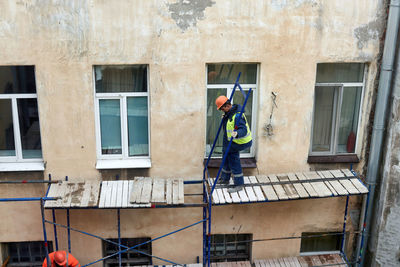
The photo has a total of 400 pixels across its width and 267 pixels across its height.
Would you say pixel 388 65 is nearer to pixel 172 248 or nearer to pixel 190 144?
pixel 190 144

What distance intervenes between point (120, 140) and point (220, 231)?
245 cm

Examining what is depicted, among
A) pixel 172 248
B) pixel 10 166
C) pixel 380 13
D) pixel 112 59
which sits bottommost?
pixel 172 248

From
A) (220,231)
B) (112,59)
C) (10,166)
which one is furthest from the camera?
(220,231)

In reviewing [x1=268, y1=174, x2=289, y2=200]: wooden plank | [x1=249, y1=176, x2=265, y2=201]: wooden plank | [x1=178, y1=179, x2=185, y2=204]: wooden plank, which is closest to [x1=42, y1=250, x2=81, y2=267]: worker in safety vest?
[x1=178, y1=179, x2=185, y2=204]: wooden plank

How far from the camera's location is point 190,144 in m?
6.18

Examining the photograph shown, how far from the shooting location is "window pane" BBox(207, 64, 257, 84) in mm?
6113

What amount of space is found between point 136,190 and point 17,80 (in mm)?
2701

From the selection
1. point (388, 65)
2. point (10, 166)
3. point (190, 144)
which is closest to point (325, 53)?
point (388, 65)

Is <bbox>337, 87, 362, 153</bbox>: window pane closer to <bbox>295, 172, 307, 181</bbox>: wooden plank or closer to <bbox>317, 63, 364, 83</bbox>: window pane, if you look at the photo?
<bbox>317, 63, 364, 83</bbox>: window pane

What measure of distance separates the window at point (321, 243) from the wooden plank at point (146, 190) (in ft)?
Answer: 10.9

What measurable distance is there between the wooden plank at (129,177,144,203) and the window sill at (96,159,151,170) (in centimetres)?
33

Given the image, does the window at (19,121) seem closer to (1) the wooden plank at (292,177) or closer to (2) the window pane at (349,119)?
(1) the wooden plank at (292,177)

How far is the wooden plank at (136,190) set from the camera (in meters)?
5.42

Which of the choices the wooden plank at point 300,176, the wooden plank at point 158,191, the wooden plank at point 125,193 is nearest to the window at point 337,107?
the wooden plank at point 300,176
